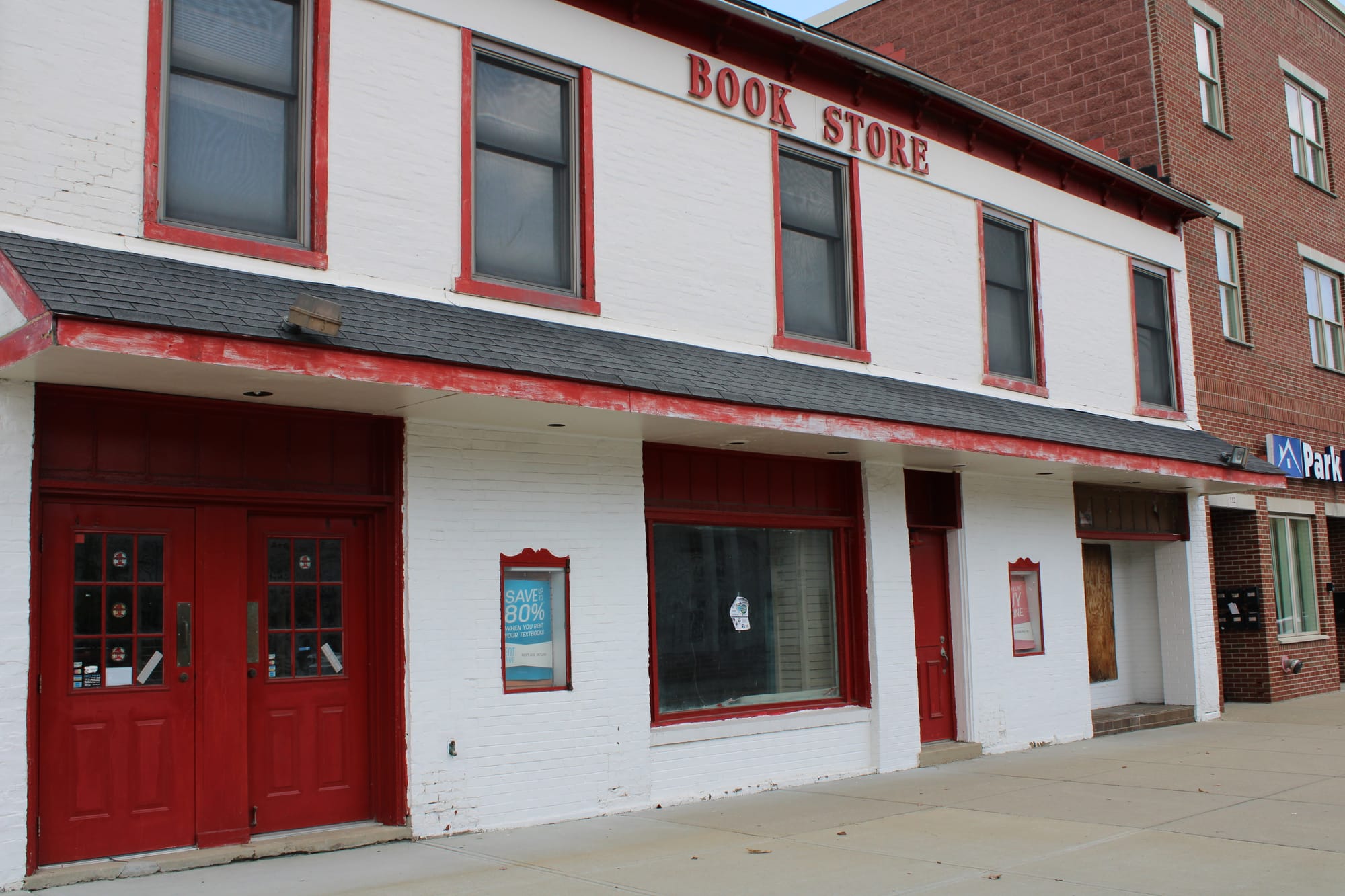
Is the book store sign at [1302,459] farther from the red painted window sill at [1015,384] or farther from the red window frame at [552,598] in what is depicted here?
the red window frame at [552,598]

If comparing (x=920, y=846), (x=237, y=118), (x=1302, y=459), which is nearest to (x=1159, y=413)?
(x=1302, y=459)

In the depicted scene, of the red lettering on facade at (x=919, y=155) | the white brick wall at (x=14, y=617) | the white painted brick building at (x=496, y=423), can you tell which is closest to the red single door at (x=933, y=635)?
the white painted brick building at (x=496, y=423)

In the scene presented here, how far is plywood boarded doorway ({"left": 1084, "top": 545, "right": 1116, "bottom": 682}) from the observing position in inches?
617

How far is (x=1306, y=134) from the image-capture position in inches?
811

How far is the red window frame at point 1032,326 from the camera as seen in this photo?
526 inches

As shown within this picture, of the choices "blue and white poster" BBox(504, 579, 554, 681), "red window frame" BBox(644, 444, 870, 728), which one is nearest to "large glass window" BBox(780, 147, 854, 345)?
"red window frame" BBox(644, 444, 870, 728)

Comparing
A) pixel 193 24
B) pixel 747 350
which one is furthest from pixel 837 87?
pixel 193 24

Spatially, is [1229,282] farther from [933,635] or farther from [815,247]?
[815,247]

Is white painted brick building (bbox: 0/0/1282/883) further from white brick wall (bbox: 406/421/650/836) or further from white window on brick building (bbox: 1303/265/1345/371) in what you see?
white window on brick building (bbox: 1303/265/1345/371)

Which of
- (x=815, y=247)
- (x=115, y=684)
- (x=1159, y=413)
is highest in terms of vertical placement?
(x=815, y=247)

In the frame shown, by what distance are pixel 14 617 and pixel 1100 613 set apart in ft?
42.8

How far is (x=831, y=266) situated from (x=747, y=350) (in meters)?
1.79

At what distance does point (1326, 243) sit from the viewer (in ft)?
67.4

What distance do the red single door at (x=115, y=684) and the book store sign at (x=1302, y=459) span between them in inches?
606
